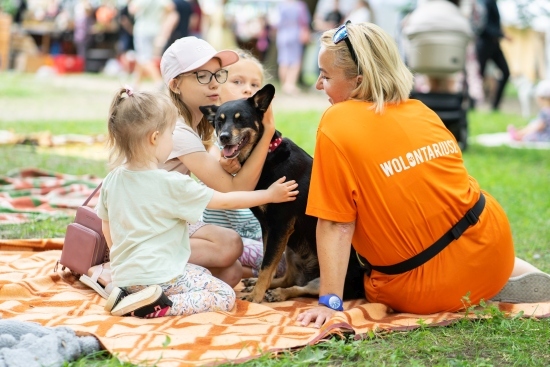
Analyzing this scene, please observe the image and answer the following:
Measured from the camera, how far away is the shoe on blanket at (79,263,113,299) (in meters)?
3.90

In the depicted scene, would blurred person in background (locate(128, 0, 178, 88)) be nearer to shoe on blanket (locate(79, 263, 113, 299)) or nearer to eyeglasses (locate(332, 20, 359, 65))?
shoe on blanket (locate(79, 263, 113, 299))

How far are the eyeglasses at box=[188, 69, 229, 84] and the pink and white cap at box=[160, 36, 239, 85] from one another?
0.06 meters

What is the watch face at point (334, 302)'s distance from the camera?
3.65 m

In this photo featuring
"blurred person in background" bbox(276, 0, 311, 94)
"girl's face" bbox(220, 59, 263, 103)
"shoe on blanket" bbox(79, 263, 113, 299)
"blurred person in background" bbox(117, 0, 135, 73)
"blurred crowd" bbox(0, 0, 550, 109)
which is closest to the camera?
"shoe on blanket" bbox(79, 263, 113, 299)

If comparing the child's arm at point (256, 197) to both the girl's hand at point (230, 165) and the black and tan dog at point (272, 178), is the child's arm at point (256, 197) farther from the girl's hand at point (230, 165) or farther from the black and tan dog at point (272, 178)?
the girl's hand at point (230, 165)

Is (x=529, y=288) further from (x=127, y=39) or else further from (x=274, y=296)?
(x=127, y=39)

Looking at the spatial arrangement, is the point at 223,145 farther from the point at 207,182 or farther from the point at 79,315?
the point at 79,315

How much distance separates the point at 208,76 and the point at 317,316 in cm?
148

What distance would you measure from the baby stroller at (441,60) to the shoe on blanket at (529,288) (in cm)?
551

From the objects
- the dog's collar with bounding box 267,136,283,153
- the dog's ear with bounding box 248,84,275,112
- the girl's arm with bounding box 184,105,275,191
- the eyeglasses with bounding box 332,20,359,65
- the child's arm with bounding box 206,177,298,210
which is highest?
the eyeglasses with bounding box 332,20,359,65

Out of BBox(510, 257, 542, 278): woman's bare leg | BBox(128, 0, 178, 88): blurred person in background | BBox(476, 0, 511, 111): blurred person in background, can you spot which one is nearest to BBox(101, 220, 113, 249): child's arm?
BBox(510, 257, 542, 278): woman's bare leg

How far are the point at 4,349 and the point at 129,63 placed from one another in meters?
18.8

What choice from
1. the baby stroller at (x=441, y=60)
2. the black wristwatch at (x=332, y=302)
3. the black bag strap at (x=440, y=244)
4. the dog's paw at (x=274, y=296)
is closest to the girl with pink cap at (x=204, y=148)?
the dog's paw at (x=274, y=296)

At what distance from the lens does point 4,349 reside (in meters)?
2.89
